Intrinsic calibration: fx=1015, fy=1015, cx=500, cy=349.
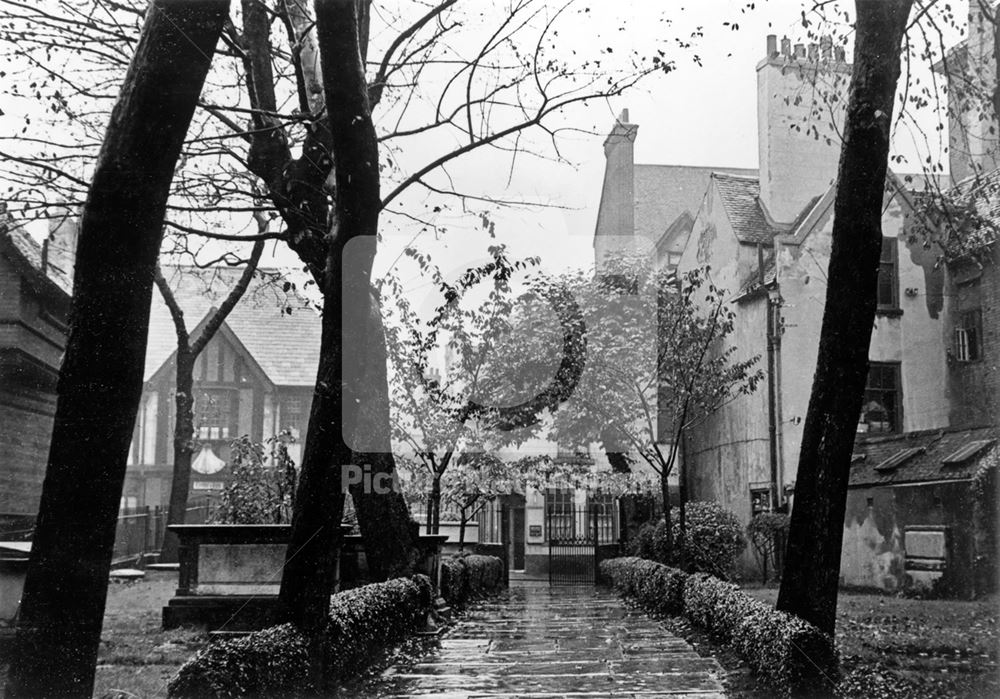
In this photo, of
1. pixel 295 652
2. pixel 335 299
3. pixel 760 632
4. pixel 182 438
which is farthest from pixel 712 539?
pixel 295 652

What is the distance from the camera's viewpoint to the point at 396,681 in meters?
8.65

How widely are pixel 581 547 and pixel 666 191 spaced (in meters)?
15.2

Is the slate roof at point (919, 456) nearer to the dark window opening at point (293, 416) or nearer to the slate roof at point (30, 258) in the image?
the slate roof at point (30, 258)

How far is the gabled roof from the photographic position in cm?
2747

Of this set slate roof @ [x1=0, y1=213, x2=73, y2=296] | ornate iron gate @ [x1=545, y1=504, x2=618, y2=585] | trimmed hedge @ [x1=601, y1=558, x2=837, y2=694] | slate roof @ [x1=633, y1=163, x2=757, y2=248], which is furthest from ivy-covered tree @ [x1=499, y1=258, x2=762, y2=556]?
trimmed hedge @ [x1=601, y1=558, x2=837, y2=694]

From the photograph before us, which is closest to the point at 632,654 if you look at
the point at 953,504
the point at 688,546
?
the point at 953,504

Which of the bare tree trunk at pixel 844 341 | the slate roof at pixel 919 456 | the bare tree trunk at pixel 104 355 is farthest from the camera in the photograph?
the slate roof at pixel 919 456

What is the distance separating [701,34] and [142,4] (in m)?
6.14

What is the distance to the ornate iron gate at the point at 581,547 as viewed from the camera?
31.5 meters

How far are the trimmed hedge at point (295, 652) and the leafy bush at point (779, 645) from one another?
3.53 m

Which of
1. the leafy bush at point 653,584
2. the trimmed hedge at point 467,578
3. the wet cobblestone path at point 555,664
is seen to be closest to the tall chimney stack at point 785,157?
the leafy bush at point 653,584

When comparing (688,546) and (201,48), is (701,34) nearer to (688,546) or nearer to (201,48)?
(201,48)

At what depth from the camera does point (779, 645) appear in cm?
819

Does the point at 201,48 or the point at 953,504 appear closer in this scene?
the point at 201,48
